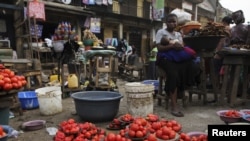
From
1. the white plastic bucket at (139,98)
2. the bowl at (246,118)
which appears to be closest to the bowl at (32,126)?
the white plastic bucket at (139,98)

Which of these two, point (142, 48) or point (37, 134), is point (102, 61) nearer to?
point (37, 134)

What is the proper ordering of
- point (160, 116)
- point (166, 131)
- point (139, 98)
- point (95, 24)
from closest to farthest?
1. point (166, 131)
2. point (139, 98)
3. point (160, 116)
4. point (95, 24)

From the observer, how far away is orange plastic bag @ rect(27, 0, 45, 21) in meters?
10.2

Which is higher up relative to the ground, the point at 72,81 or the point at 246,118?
the point at 72,81

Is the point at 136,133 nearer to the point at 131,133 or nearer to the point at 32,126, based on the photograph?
the point at 131,133

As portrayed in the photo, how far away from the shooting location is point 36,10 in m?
10.5

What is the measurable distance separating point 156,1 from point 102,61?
14.2 m

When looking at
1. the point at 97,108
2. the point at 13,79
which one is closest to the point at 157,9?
the point at 97,108

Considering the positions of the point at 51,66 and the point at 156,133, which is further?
the point at 51,66

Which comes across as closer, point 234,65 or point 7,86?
point 7,86

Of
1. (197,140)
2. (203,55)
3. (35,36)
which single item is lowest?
(197,140)

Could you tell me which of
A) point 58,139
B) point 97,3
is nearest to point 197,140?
point 58,139

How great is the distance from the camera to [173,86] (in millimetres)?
4945

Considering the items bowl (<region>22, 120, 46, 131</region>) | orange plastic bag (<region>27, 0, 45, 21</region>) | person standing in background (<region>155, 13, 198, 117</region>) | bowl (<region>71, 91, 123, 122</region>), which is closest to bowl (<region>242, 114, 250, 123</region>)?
person standing in background (<region>155, 13, 198, 117</region>)
